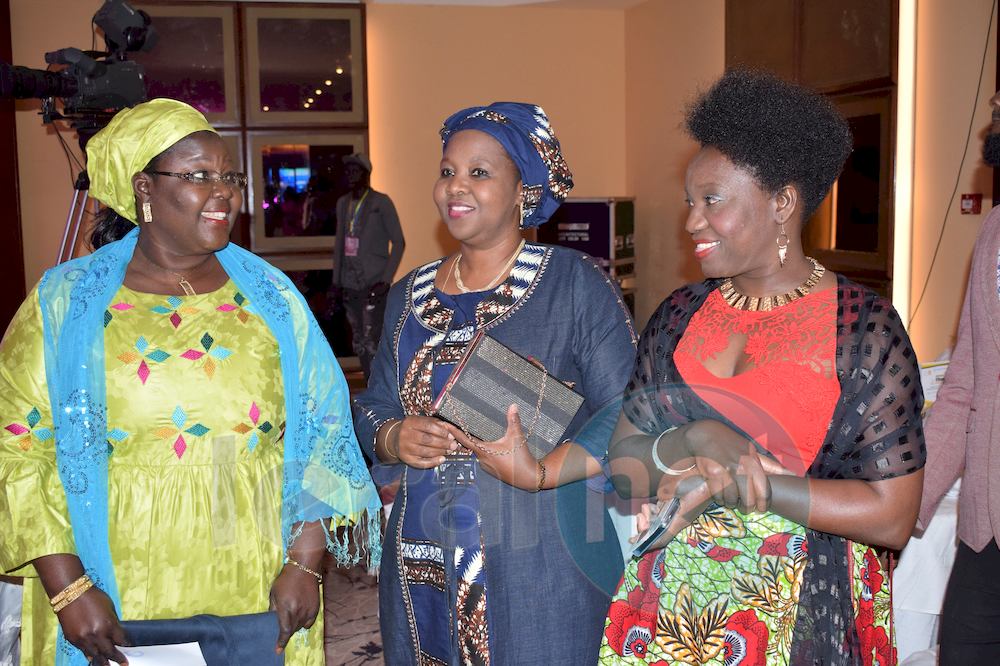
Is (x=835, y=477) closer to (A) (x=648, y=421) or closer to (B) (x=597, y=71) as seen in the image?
(A) (x=648, y=421)

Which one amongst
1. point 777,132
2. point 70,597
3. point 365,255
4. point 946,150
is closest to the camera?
point 777,132

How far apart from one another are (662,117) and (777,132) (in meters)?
7.87

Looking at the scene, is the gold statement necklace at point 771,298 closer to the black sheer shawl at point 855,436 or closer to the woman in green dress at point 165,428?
the black sheer shawl at point 855,436

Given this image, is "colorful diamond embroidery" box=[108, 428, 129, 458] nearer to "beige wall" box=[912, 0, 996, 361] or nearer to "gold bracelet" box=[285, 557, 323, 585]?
"gold bracelet" box=[285, 557, 323, 585]

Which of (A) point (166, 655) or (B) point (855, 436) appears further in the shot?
(A) point (166, 655)

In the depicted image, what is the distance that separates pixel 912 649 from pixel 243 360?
2.08 m

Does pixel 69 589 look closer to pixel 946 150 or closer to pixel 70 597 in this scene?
pixel 70 597

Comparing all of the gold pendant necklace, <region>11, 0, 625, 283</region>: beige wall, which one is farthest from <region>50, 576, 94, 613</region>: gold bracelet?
<region>11, 0, 625, 283</region>: beige wall

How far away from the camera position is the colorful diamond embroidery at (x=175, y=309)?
1.89 metres

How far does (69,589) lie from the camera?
175cm

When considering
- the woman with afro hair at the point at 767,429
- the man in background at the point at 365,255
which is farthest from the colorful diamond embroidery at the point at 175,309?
the man in background at the point at 365,255

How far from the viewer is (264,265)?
209cm

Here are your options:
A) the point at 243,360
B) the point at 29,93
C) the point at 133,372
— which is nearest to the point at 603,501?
the point at 243,360

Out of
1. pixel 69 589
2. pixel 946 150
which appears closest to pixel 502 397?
pixel 69 589
